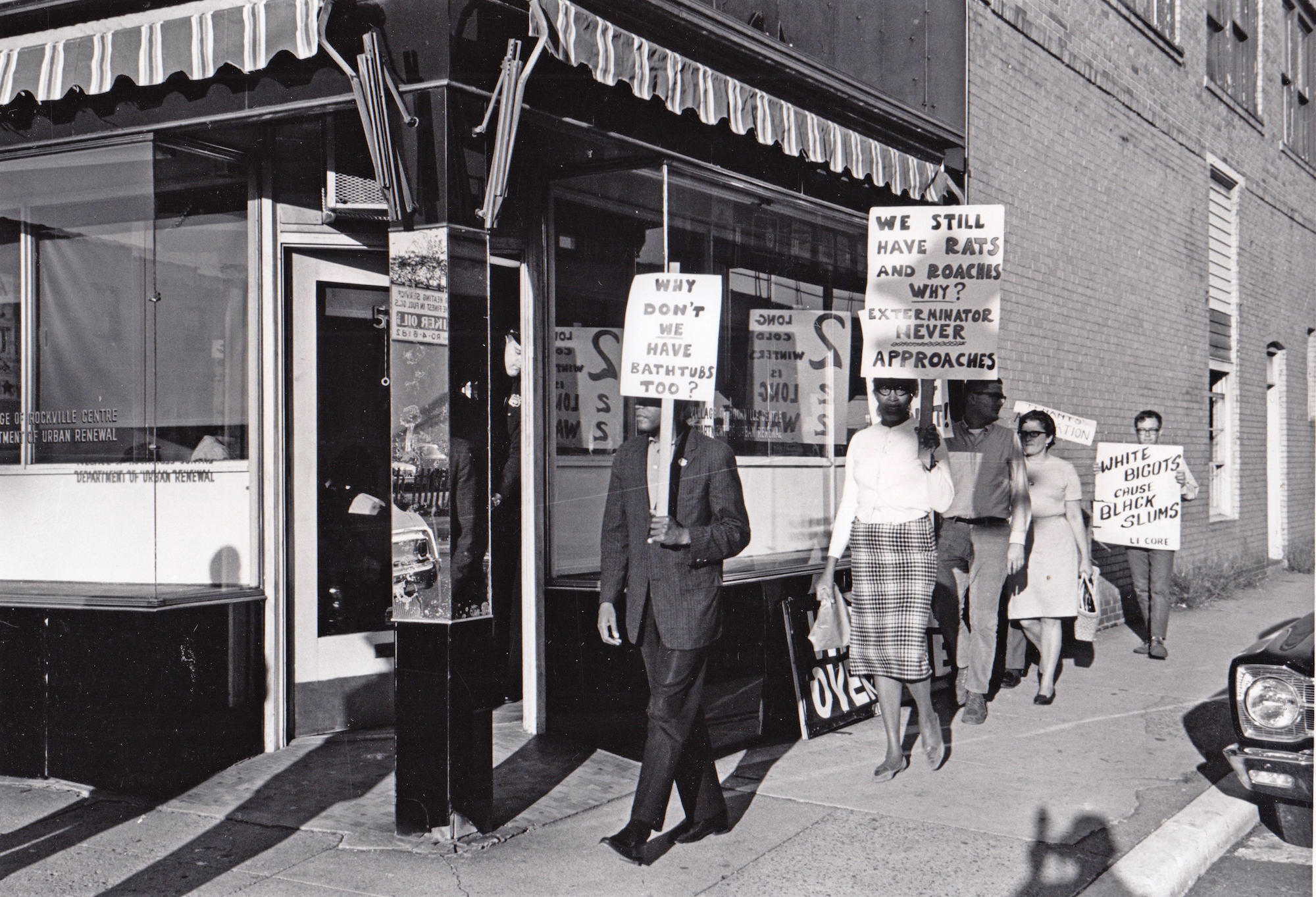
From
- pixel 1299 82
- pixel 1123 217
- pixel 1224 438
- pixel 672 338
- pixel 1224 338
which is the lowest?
pixel 1224 438

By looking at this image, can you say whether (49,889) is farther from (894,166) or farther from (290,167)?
(894,166)

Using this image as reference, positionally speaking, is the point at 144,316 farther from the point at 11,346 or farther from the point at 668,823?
the point at 668,823

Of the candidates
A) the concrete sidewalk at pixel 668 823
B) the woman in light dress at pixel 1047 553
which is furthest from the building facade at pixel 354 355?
the woman in light dress at pixel 1047 553

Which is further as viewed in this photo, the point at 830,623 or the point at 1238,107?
the point at 1238,107

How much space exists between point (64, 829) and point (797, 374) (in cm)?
504

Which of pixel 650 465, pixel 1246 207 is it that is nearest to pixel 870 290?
pixel 650 465

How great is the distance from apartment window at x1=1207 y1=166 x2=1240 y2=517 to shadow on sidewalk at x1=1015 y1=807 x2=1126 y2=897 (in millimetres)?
10833

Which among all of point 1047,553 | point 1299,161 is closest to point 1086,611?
point 1047,553

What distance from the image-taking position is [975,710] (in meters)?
7.43

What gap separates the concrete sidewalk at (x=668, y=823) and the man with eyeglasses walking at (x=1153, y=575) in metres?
2.33

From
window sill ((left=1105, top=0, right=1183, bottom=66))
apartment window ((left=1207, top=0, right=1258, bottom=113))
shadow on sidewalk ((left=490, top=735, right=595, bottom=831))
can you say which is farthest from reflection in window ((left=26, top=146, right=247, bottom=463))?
apartment window ((left=1207, top=0, right=1258, bottom=113))

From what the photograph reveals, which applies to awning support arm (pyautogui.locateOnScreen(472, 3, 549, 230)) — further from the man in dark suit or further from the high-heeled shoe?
the high-heeled shoe

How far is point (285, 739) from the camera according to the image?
6.40 meters

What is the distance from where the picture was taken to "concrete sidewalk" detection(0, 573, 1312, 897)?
466 centimetres
